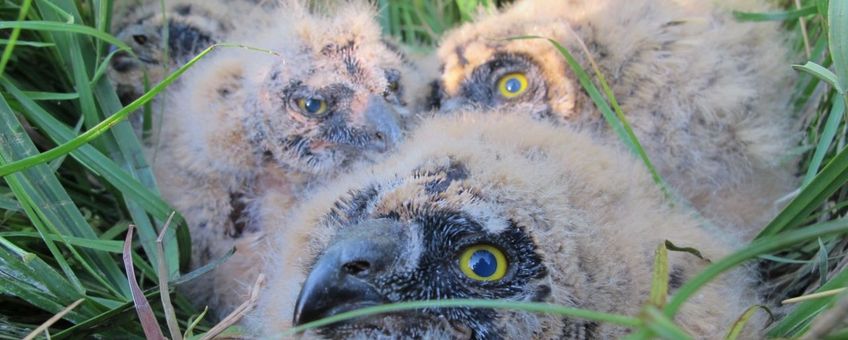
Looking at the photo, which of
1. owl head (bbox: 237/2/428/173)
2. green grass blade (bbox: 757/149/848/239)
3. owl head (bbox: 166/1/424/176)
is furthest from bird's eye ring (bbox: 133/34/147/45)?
green grass blade (bbox: 757/149/848/239)

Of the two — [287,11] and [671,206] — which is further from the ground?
[287,11]

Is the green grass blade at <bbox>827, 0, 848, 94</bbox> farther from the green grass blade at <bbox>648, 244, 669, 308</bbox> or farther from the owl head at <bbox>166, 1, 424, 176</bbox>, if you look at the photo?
the owl head at <bbox>166, 1, 424, 176</bbox>

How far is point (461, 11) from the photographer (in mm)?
4109

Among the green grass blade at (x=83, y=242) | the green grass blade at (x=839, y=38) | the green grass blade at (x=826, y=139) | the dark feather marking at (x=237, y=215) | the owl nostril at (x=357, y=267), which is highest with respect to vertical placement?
the green grass blade at (x=839, y=38)

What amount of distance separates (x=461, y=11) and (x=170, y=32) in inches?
59.7

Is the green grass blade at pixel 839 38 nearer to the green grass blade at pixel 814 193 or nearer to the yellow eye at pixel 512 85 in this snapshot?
the green grass blade at pixel 814 193

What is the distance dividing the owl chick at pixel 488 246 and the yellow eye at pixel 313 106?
28.1 inches

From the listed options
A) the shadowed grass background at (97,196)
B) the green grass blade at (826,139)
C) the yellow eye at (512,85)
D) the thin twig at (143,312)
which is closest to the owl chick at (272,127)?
the shadowed grass background at (97,196)

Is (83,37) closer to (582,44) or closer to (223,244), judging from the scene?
(223,244)

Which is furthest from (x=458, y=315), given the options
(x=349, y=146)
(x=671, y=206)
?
(x=349, y=146)

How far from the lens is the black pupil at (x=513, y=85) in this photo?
3.05 m

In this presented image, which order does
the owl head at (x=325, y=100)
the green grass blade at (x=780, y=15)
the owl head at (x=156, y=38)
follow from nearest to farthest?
the green grass blade at (x=780, y=15) < the owl head at (x=325, y=100) < the owl head at (x=156, y=38)

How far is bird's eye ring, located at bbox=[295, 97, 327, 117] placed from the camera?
290 centimetres

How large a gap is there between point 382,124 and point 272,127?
43cm
